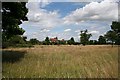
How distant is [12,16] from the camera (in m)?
17.7

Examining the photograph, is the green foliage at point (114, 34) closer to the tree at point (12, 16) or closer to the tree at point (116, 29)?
the tree at point (116, 29)

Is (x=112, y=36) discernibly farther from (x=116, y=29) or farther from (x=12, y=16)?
(x=12, y=16)

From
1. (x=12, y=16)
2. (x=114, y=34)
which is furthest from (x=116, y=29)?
(x=12, y=16)

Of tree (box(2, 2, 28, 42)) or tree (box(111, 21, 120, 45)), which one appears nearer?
tree (box(2, 2, 28, 42))

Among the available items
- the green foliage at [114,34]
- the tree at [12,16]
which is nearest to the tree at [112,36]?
the green foliage at [114,34]

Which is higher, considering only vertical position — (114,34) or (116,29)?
(116,29)

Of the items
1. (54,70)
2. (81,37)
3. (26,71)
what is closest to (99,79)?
(54,70)

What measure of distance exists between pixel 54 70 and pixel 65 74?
879 millimetres

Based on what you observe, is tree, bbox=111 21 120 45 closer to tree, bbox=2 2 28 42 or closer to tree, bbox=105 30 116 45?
tree, bbox=105 30 116 45

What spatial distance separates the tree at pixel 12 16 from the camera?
55.2 feet

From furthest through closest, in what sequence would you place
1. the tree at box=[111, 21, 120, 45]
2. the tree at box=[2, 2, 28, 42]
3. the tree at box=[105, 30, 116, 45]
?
the tree at box=[105, 30, 116, 45], the tree at box=[111, 21, 120, 45], the tree at box=[2, 2, 28, 42]

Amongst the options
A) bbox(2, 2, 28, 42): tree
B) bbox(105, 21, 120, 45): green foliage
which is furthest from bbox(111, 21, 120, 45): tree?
bbox(2, 2, 28, 42): tree

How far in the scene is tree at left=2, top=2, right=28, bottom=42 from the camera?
16812 mm

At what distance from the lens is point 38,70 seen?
1101 cm
